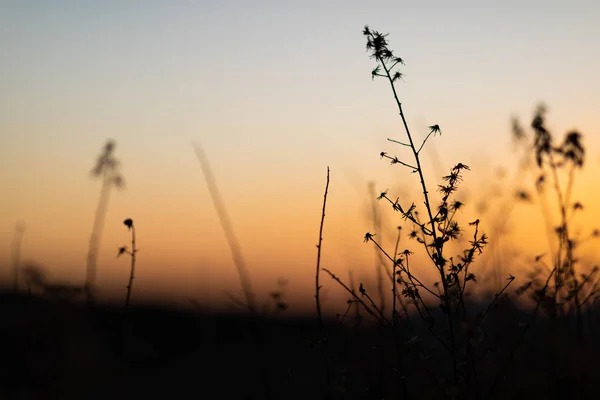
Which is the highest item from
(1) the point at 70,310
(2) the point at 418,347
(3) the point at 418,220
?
(3) the point at 418,220

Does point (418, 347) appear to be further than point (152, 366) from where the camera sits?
No

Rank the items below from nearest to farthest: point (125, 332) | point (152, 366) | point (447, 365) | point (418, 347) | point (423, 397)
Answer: point (418, 347) → point (125, 332) → point (423, 397) → point (447, 365) → point (152, 366)

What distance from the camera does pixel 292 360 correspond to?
6793mm

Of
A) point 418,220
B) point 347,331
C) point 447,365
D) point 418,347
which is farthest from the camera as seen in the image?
point 447,365

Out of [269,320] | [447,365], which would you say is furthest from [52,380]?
[447,365]

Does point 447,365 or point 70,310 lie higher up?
point 70,310

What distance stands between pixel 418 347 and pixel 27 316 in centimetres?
341

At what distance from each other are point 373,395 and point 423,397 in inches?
22.3

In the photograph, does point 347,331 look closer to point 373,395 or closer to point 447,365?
point 373,395

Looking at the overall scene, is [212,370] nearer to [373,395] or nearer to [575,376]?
[373,395]

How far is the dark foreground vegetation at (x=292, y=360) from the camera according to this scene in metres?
4.34

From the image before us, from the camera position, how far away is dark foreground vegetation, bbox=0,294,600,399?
434 cm

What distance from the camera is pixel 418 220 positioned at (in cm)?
373

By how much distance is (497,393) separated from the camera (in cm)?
470
